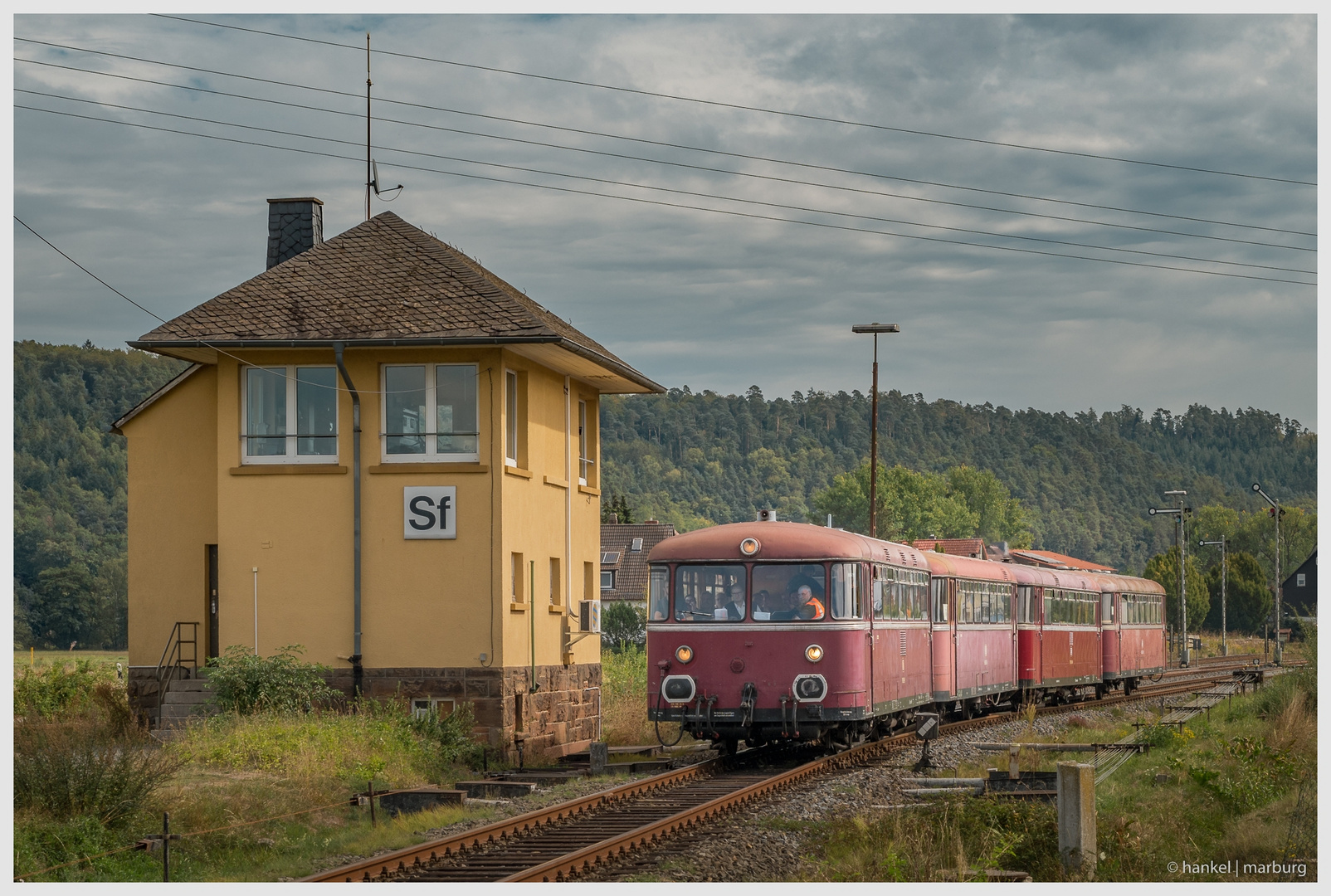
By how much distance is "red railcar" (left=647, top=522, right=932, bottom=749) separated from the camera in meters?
19.0

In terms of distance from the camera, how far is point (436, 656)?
21250 millimetres

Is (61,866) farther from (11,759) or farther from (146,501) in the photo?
(146,501)

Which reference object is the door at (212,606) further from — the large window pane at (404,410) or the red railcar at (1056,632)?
the red railcar at (1056,632)

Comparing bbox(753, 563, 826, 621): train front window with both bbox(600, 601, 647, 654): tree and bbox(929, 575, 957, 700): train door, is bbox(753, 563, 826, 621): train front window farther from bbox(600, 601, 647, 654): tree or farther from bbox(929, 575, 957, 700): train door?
bbox(600, 601, 647, 654): tree

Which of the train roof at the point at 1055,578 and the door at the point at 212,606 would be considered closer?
the door at the point at 212,606

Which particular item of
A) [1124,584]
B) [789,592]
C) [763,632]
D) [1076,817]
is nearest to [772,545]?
[789,592]

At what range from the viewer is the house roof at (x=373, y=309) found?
20719 mm

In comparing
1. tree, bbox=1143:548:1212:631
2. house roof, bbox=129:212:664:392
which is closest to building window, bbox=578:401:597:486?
house roof, bbox=129:212:664:392

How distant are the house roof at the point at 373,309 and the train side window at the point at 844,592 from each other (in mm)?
4890

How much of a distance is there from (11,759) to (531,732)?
995 centimetres

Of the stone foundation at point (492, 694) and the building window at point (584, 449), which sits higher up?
the building window at point (584, 449)

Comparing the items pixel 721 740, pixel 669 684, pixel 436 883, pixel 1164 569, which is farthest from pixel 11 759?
pixel 1164 569

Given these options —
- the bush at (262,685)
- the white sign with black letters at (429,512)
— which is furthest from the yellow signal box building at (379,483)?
the bush at (262,685)

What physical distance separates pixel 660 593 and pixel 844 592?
7.92ft
